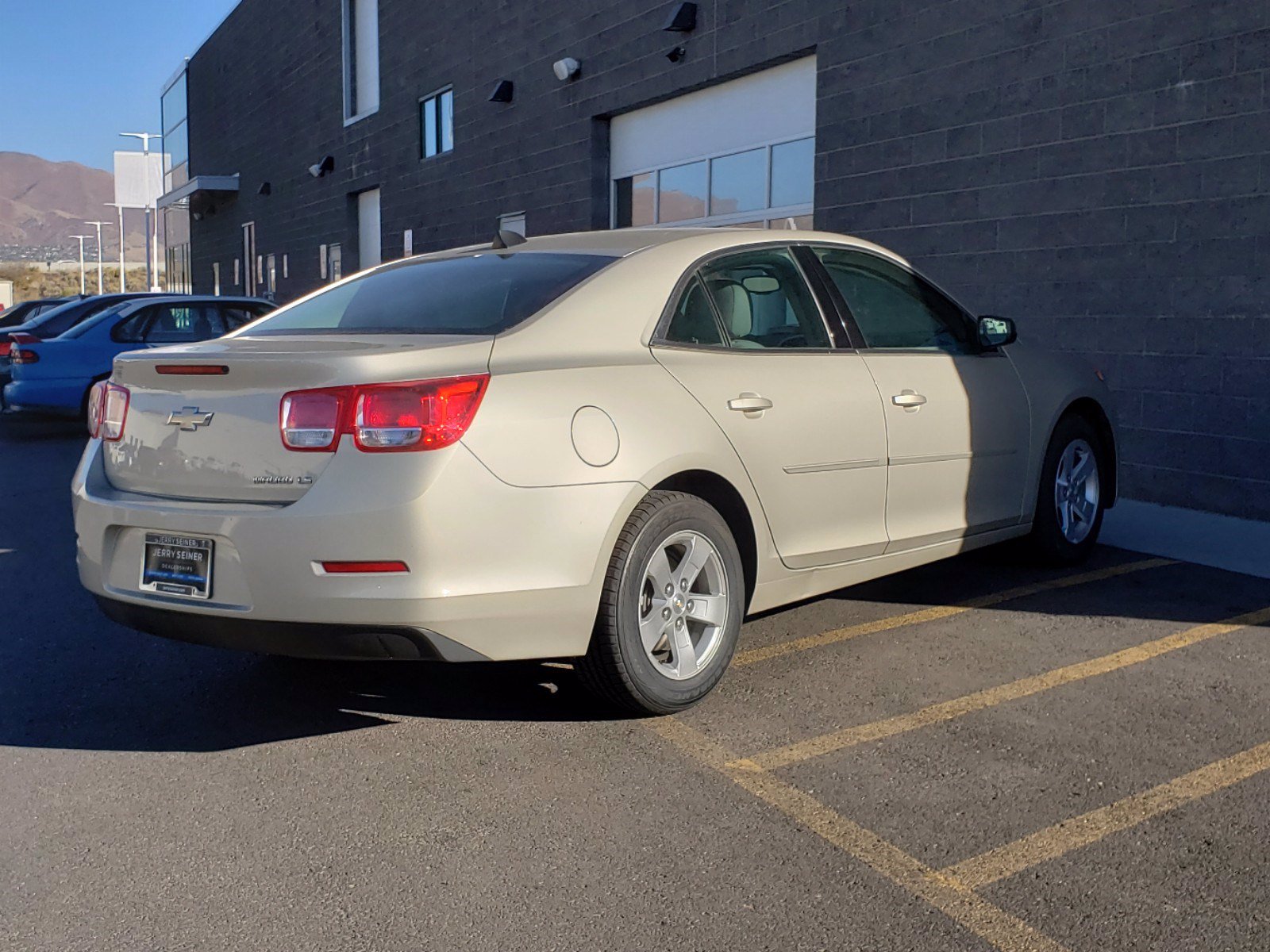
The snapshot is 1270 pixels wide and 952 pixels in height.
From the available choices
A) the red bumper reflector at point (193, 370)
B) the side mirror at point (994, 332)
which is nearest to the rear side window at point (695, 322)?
the red bumper reflector at point (193, 370)

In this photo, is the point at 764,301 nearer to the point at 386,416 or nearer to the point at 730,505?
the point at 730,505

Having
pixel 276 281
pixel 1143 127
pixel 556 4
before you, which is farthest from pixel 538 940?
pixel 276 281

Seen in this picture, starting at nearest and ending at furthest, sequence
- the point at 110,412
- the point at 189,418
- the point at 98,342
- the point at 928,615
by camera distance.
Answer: the point at 189,418 < the point at 110,412 < the point at 928,615 < the point at 98,342

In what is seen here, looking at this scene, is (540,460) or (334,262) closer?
(540,460)

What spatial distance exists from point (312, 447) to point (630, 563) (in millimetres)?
1022

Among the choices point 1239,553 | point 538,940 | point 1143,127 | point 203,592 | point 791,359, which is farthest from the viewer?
point 1143,127

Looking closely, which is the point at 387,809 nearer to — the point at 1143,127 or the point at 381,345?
the point at 381,345

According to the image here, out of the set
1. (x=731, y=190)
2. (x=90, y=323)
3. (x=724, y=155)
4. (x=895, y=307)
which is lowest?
(x=895, y=307)

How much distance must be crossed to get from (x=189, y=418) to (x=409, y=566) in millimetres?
926

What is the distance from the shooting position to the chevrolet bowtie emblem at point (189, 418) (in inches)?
156

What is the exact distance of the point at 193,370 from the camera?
4020 mm

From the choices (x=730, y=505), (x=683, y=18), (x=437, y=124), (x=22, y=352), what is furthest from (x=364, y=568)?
(x=437, y=124)

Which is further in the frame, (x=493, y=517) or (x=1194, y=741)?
(x=1194, y=741)

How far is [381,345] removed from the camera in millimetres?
4000
